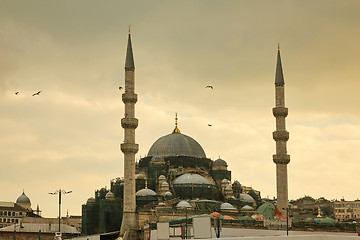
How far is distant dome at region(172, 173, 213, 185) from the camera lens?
253 feet

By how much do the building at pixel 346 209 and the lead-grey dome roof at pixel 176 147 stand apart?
A: 31349 millimetres

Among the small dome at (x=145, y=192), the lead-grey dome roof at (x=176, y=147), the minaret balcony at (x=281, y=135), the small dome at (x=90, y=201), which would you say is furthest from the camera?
the lead-grey dome roof at (x=176, y=147)

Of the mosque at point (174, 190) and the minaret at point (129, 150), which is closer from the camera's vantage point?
the minaret at point (129, 150)

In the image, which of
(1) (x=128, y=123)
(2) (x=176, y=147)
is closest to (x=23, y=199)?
(2) (x=176, y=147)

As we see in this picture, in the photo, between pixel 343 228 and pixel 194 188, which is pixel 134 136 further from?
pixel 343 228

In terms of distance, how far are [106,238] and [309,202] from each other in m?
54.3

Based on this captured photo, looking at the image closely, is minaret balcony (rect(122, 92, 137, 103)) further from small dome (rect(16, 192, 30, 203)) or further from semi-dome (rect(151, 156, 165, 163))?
small dome (rect(16, 192, 30, 203))

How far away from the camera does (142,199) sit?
74.4 m

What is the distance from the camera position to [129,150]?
211 feet

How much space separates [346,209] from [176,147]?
3665cm

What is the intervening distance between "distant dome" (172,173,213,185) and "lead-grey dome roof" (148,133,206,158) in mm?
5737

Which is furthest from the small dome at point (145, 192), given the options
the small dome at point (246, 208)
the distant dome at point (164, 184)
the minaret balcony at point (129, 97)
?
the minaret balcony at point (129, 97)

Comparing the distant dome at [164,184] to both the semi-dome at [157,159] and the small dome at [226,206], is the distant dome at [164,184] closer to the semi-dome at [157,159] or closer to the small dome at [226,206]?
the semi-dome at [157,159]

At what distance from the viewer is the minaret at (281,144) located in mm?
65312
